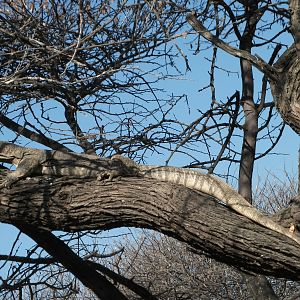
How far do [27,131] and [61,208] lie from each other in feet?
9.97

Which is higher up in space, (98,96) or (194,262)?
(194,262)

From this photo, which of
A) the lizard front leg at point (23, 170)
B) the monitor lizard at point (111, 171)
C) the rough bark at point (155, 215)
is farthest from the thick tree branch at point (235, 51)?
the lizard front leg at point (23, 170)

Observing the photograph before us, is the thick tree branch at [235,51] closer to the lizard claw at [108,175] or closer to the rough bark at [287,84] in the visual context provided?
the rough bark at [287,84]

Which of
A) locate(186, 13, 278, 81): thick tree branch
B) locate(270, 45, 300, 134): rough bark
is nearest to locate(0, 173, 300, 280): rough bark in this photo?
locate(270, 45, 300, 134): rough bark

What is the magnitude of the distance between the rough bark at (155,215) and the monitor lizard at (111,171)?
95mm

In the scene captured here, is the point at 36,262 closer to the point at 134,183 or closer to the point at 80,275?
the point at 80,275

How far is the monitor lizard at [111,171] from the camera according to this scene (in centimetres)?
470

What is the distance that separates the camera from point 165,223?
15.2 feet

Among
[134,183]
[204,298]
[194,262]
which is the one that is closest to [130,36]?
[134,183]

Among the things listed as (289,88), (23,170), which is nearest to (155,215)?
(289,88)

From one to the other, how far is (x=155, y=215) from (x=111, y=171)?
78 cm

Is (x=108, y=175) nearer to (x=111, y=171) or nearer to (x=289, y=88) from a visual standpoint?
(x=111, y=171)

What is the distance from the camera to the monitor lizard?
4.70m

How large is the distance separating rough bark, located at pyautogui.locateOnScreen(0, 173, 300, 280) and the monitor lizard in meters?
0.10
